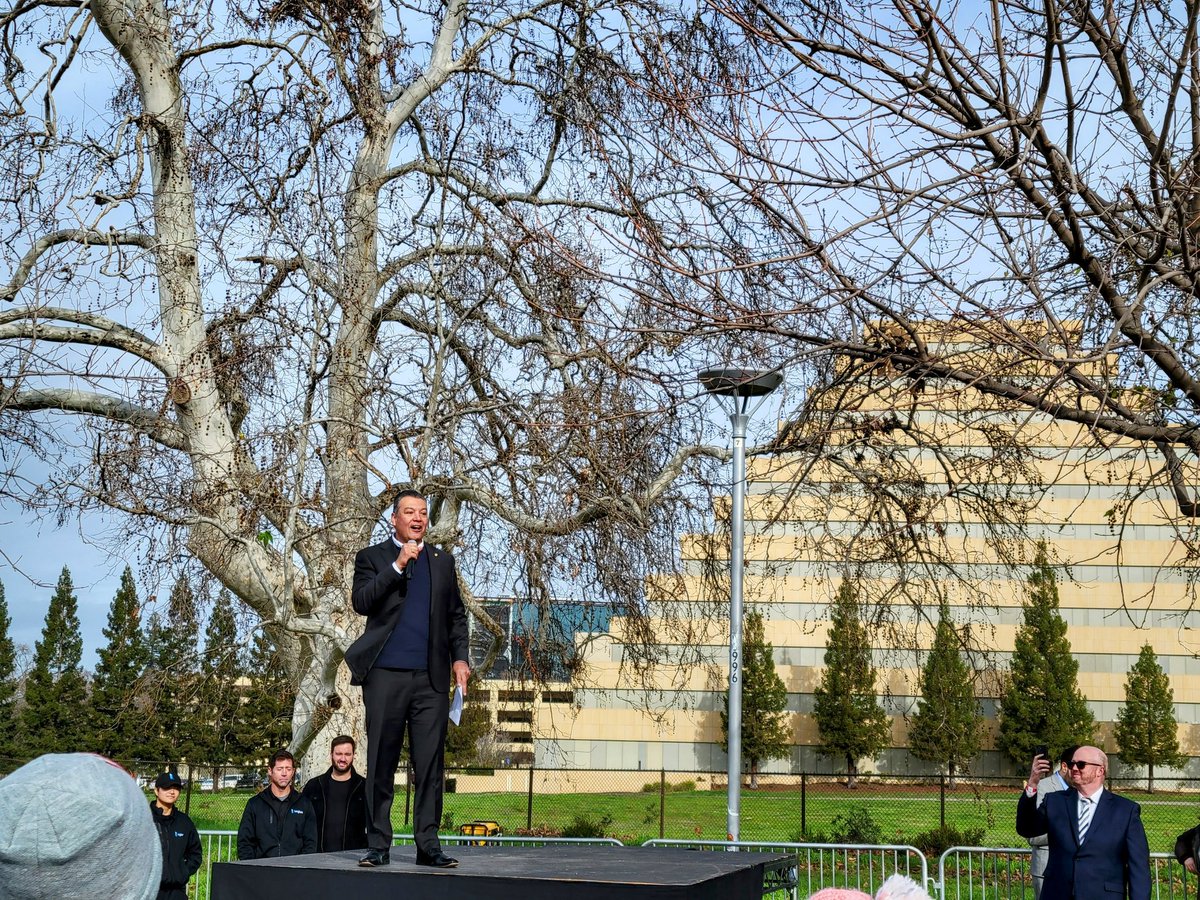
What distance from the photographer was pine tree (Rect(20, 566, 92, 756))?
2140 inches

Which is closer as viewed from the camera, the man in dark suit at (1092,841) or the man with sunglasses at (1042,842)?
the man in dark suit at (1092,841)

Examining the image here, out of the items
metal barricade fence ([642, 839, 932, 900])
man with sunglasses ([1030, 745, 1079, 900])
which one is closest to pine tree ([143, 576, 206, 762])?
metal barricade fence ([642, 839, 932, 900])

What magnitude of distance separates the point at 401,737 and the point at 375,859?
617mm

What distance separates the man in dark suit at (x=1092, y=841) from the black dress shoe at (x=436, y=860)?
3.38m

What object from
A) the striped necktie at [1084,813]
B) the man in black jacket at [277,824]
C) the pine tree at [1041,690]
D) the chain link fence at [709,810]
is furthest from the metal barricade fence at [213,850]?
the pine tree at [1041,690]

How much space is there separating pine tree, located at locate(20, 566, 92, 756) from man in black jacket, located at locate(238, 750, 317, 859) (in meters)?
49.1

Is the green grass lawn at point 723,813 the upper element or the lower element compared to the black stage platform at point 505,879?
lower

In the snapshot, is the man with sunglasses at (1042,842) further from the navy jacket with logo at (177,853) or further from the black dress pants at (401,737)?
the navy jacket with logo at (177,853)

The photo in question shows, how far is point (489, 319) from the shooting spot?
1258 centimetres

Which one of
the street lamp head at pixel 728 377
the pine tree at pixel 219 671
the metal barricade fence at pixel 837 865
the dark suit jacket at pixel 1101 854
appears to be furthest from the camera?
the pine tree at pixel 219 671

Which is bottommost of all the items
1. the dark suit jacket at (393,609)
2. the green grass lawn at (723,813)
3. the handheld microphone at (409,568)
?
the green grass lawn at (723,813)

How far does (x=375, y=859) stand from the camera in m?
5.67

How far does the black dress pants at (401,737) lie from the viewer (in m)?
5.91

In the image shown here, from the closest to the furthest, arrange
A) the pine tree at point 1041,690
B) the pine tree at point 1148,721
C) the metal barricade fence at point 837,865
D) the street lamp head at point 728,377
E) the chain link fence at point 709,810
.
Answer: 1. the street lamp head at point 728,377
2. the metal barricade fence at point 837,865
3. the chain link fence at point 709,810
4. the pine tree at point 1041,690
5. the pine tree at point 1148,721
